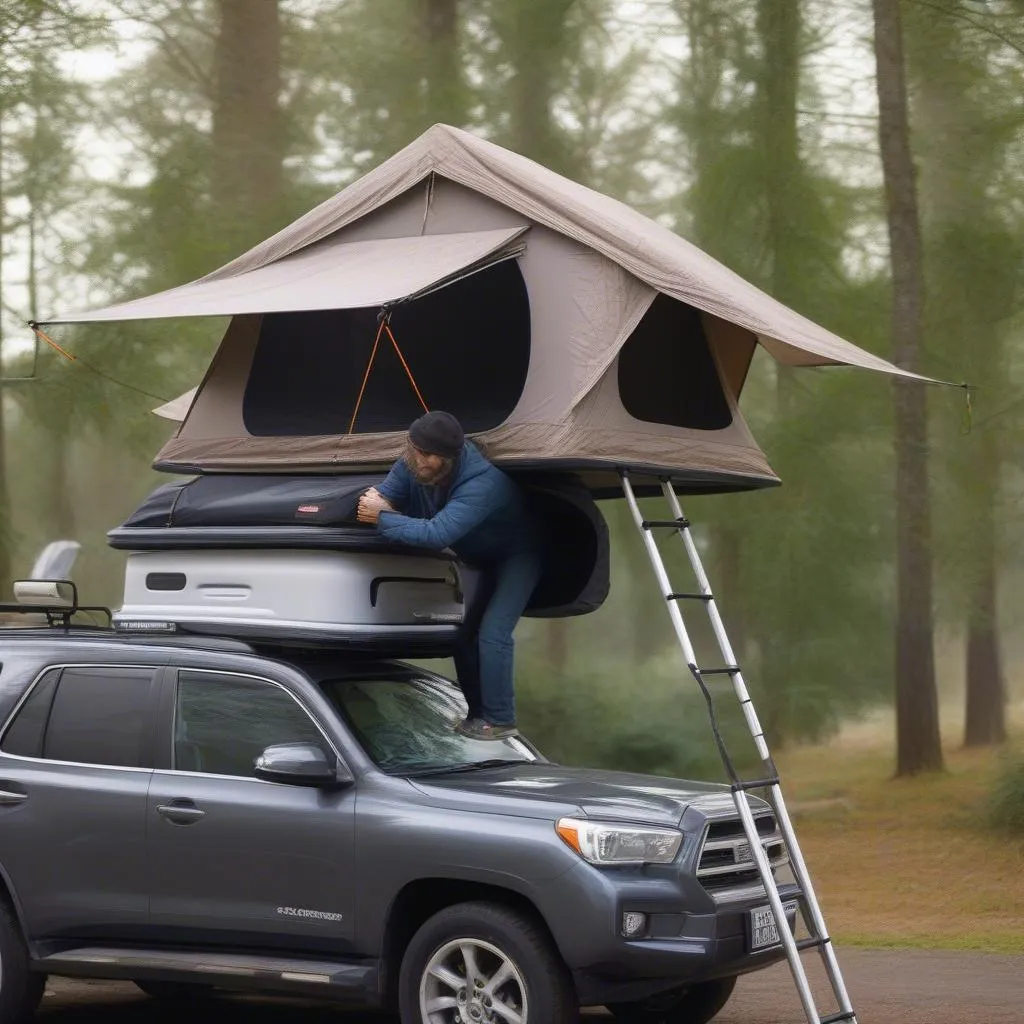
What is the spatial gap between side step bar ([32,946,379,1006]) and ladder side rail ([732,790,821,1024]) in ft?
5.51

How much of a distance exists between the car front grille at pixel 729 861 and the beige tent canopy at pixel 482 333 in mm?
1836

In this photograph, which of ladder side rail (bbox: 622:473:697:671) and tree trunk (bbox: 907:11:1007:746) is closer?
ladder side rail (bbox: 622:473:697:671)

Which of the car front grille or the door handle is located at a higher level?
the door handle

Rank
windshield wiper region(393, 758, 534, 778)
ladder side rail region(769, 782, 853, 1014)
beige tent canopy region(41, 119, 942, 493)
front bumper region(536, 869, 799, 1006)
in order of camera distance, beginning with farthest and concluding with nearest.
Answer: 1. beige tent canopy region(41, 119, 942, 493)
2. ladder side rail region(769, 782, 853, 1014)
3. windshield wiper region(393, 758, 534, 778)
4. front bumper region(536, 869, 799, 1006)

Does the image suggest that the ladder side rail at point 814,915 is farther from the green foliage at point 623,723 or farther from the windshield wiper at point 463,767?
the green foliage at point 623,723

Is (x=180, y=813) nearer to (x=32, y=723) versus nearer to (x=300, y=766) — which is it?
(x=300, y=766)

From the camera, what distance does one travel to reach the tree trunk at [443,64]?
19797 mm

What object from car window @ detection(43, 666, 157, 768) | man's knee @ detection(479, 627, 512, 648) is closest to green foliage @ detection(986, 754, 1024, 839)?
man's knee @ detection(479, 627, 512, 648)

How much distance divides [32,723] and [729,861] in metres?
3.36

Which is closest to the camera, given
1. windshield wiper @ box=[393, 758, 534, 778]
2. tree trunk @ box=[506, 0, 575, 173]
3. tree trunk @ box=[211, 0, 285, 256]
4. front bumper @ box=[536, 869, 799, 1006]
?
front bumper @ box=[536, 869, 799, 1006]

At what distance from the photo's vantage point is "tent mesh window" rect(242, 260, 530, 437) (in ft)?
29.1

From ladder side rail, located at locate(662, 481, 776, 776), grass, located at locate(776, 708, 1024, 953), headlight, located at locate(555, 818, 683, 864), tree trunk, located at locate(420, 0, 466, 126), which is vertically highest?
tree trunk, located at locate(420, 0, 466, 126)

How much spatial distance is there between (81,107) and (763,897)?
16.1 m

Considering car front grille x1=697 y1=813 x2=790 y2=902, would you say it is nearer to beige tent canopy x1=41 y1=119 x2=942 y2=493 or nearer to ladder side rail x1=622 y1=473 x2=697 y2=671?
ladder side rail x1=622 y1=473 x2=697 y2=671
